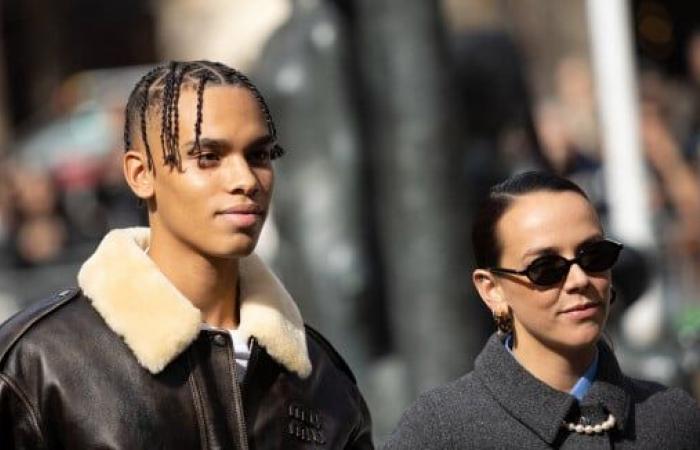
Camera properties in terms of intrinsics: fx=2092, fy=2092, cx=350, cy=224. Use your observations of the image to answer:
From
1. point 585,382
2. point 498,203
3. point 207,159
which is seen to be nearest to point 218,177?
point 207,159

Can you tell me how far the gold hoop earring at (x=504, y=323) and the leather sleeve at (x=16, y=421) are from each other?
2.72 feet

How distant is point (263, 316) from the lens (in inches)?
148

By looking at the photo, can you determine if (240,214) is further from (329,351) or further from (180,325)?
(329,351)

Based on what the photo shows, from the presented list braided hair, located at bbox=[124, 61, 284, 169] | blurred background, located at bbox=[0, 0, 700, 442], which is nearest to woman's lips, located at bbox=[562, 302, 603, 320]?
braided hair, located at bbox=[124, 61, 284, 169]

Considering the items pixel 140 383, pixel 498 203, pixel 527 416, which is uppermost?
pixel 498 203

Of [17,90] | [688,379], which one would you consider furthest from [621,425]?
[17,90]

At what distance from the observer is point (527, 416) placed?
357 cm

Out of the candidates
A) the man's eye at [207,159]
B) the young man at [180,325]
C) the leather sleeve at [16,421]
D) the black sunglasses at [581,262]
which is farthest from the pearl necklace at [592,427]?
the leather sleeve at [16,421]

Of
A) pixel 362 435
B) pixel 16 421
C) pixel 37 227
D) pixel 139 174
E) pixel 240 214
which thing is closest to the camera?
pixel 16 421

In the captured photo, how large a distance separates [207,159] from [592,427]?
813 millimetres

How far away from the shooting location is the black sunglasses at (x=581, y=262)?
11.7 feet

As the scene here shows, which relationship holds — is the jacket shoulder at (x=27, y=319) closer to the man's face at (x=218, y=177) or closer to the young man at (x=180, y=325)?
the young man at (x=180, y=325)

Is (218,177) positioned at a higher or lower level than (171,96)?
lower

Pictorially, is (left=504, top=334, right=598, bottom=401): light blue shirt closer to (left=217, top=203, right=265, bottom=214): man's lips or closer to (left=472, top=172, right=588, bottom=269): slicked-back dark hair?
(left=472, top=172, right=588, bottom=269): slicked-back dark hair
